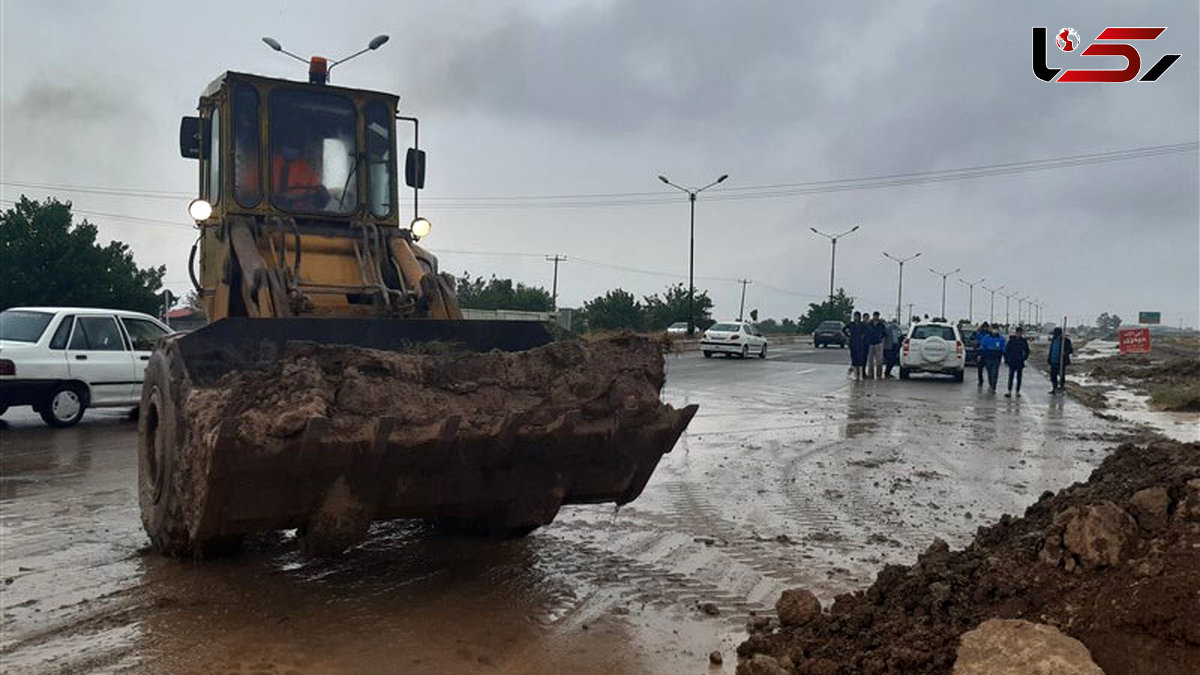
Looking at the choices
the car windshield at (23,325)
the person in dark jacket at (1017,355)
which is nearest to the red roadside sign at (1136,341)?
the person in dark jacket at (1017,355)

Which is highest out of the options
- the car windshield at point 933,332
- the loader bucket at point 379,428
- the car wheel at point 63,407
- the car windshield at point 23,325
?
the car windshield at point 933,332

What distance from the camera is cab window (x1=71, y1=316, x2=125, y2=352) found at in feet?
40.3

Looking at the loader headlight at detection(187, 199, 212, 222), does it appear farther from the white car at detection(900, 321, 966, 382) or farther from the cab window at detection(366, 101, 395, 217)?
the white car at detection(900, 321, 966, 382)

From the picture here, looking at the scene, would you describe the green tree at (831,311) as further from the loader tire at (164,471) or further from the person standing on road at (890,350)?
the loader tire at (164,471)

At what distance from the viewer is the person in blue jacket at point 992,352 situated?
2273cm

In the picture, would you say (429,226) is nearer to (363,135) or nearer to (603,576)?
(363,135)

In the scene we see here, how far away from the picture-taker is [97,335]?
12.5 meters

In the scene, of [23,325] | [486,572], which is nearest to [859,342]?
[23,325]

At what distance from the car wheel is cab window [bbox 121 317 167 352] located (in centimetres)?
98

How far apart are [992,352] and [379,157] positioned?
19286 mm

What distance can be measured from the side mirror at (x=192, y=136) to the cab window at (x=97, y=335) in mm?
6269

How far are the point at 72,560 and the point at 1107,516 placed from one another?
19.1 feet

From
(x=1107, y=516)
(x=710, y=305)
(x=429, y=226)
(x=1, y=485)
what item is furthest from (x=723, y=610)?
(x=710, y=305)

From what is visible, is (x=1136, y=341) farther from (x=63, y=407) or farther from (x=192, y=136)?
(x=192, y=136)
